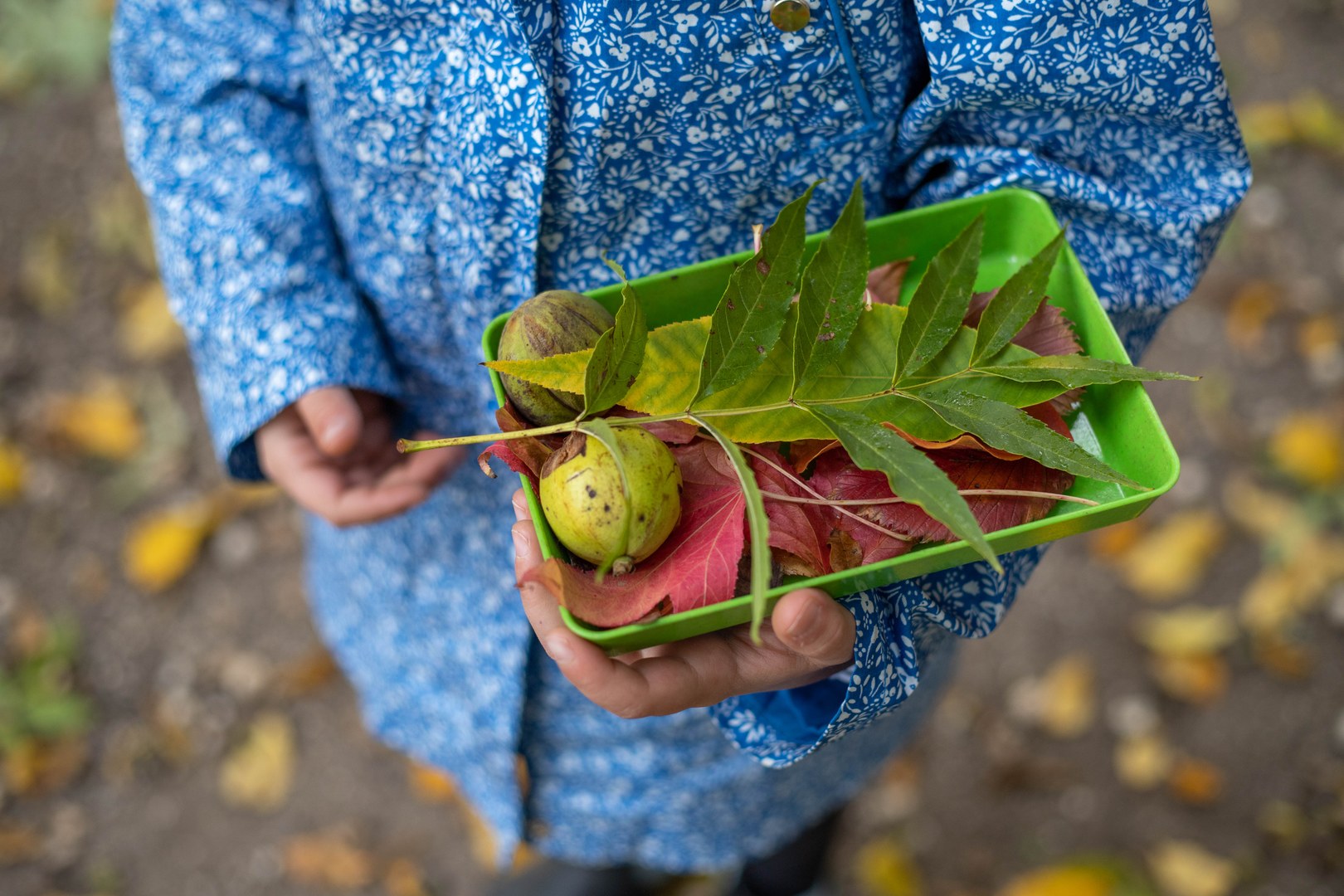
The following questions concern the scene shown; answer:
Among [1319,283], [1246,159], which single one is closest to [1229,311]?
[1319,283]

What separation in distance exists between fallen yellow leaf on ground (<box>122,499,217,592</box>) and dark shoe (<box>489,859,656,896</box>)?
1173 mm

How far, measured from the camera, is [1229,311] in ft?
8.43

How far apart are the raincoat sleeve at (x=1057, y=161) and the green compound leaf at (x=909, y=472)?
26 centimetres

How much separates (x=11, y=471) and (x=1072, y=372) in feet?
8.98

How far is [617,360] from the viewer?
818mm

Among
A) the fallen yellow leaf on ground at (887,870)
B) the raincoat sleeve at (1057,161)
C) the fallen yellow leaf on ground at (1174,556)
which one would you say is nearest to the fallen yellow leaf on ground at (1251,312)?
the fallen yellow leaf on ground at (1174,556)

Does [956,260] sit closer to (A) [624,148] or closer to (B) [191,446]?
(A) [624,148]

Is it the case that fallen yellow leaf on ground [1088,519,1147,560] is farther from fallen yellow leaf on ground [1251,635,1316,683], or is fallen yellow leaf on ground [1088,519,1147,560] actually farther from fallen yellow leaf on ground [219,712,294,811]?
fallen yellow leaf on ground [219,712,294,811]

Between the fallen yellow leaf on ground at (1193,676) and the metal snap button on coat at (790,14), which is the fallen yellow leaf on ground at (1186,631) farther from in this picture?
the metal snap button on coat at (790,14)

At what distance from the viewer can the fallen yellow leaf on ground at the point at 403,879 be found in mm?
2201

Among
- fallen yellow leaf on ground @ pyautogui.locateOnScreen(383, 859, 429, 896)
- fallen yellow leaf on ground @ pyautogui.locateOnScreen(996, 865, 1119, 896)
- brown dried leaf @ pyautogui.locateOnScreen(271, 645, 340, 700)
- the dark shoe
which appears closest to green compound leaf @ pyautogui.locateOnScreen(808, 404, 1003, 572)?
the dark shoe

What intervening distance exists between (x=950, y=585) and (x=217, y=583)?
6.75 ft

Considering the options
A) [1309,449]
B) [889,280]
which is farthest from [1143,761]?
[889,280]

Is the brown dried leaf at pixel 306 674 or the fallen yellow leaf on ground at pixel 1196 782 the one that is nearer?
the fallen yellow leaf on ground at pixel 1196 782
